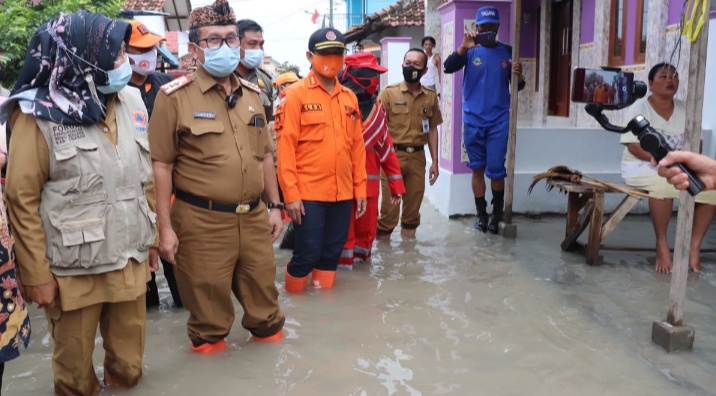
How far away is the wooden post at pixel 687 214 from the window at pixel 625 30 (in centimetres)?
472

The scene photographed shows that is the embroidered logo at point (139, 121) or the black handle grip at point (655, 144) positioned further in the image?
the embroidered logo at point (139, 121)

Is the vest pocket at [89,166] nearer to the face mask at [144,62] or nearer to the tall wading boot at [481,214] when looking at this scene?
the face mask at [144,62]

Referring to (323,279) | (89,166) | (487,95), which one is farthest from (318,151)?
(487,95)

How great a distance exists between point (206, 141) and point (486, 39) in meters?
4.13

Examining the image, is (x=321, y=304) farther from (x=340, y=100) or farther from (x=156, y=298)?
(x=340, y=100)

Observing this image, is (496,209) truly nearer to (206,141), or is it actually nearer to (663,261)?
(663,261)

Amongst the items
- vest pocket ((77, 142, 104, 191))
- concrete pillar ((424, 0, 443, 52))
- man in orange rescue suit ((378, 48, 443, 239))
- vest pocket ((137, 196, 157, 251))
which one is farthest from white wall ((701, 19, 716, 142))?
vest pocket ((77, 142, 104, 191))

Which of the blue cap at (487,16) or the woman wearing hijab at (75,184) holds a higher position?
the blue cap at (487,16)

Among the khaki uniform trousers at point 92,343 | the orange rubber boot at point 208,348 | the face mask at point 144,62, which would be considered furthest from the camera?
the face mask at point 144,62

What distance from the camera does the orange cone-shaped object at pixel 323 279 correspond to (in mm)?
5023

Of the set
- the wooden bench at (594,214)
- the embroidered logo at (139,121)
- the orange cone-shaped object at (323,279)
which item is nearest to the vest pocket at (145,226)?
the embroidered logo at (139,121)

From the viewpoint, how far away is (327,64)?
4625 mm

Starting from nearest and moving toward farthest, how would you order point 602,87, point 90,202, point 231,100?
point 90,202, point 231,100, point 602,87

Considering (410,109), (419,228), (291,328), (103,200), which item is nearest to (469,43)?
(410,109)
